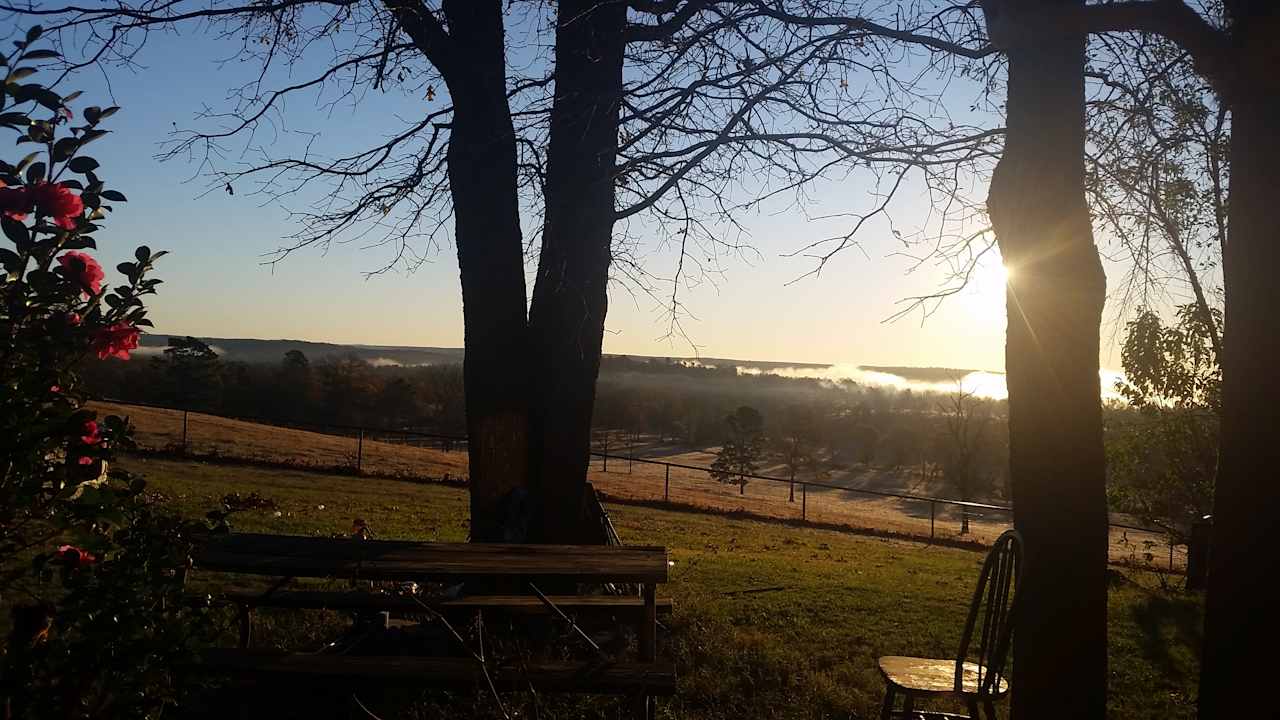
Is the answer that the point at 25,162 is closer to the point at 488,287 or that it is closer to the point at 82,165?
the point at 82,165

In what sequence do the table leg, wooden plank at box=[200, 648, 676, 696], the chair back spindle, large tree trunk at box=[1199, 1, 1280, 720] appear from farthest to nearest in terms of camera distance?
the table leg
the chair back spindle
wooden plank at box=[200, 648, 676, 696]
large tree trunk at box=[1199, 1, 1280, 720]

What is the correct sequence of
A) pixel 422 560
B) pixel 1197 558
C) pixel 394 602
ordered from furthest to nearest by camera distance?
1. pixel 1197 558
2. pixel 422 560
3. pixel 394 602

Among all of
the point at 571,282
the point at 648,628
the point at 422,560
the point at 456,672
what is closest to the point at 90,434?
the point at 456,672

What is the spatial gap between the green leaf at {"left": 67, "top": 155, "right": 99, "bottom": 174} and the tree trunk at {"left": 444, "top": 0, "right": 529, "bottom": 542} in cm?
361

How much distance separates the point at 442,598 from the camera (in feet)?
13.0

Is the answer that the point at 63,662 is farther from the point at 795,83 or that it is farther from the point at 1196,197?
the point at 1196,197

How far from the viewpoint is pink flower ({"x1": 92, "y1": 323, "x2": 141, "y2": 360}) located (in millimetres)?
2281

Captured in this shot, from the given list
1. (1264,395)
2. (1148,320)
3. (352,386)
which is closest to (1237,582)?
(1264,395)

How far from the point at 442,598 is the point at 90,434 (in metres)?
2.16

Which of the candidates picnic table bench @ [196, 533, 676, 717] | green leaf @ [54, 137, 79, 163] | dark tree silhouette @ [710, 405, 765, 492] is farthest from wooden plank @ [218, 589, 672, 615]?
dark tree silhouette @ [710, 405, 765, 492]

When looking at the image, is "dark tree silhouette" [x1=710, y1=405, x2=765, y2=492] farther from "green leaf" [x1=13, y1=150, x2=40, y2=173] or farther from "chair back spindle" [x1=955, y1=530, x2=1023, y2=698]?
"green leaf" [x1=13, y1=150, x2=40, y2=173]

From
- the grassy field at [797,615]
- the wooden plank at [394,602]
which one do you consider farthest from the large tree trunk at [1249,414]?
the wooden plank at [394,602]

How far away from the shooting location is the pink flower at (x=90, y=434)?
6.66 feet

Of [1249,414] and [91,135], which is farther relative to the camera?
[1249,414]
